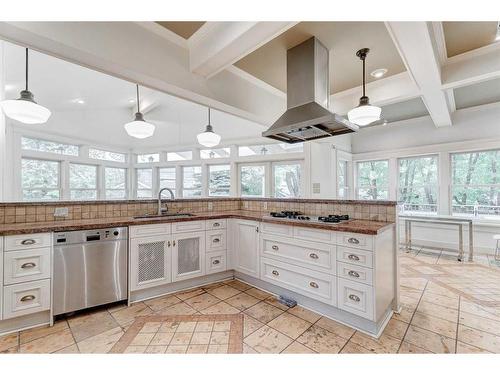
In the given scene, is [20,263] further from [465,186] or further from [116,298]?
[465,186]

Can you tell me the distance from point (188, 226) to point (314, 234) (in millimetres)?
1436

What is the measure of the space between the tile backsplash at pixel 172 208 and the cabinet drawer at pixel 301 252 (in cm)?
65

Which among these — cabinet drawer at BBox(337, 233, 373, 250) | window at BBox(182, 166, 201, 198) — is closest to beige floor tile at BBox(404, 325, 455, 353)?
cabinet drawer at BBox(337, 233, 373, 250)

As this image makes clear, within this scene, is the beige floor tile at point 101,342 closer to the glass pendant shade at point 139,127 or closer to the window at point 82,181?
the glass pendant shade at point 139,127

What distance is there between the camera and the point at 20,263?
1.88 metres

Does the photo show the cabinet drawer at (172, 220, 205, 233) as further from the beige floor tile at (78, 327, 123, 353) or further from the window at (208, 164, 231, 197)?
the window at (208, 164, 231, 197)

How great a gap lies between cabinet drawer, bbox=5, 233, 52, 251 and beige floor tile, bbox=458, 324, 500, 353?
11.4ft

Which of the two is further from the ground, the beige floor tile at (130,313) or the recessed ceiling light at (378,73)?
the recessed ceiling light at (378,73)

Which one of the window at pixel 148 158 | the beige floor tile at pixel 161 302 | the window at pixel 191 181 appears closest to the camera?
the beige floor tile at pixel 161 302

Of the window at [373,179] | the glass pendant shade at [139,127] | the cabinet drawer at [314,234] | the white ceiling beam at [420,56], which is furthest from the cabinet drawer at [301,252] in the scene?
the window at [373,179]

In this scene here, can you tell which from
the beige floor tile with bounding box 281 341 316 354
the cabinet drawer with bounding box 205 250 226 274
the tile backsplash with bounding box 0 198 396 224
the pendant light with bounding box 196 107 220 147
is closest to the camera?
the beige floor tile with bounding box 281 341 316 354

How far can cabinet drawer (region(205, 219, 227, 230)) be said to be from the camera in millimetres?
2875

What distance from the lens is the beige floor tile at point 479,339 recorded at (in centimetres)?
173
